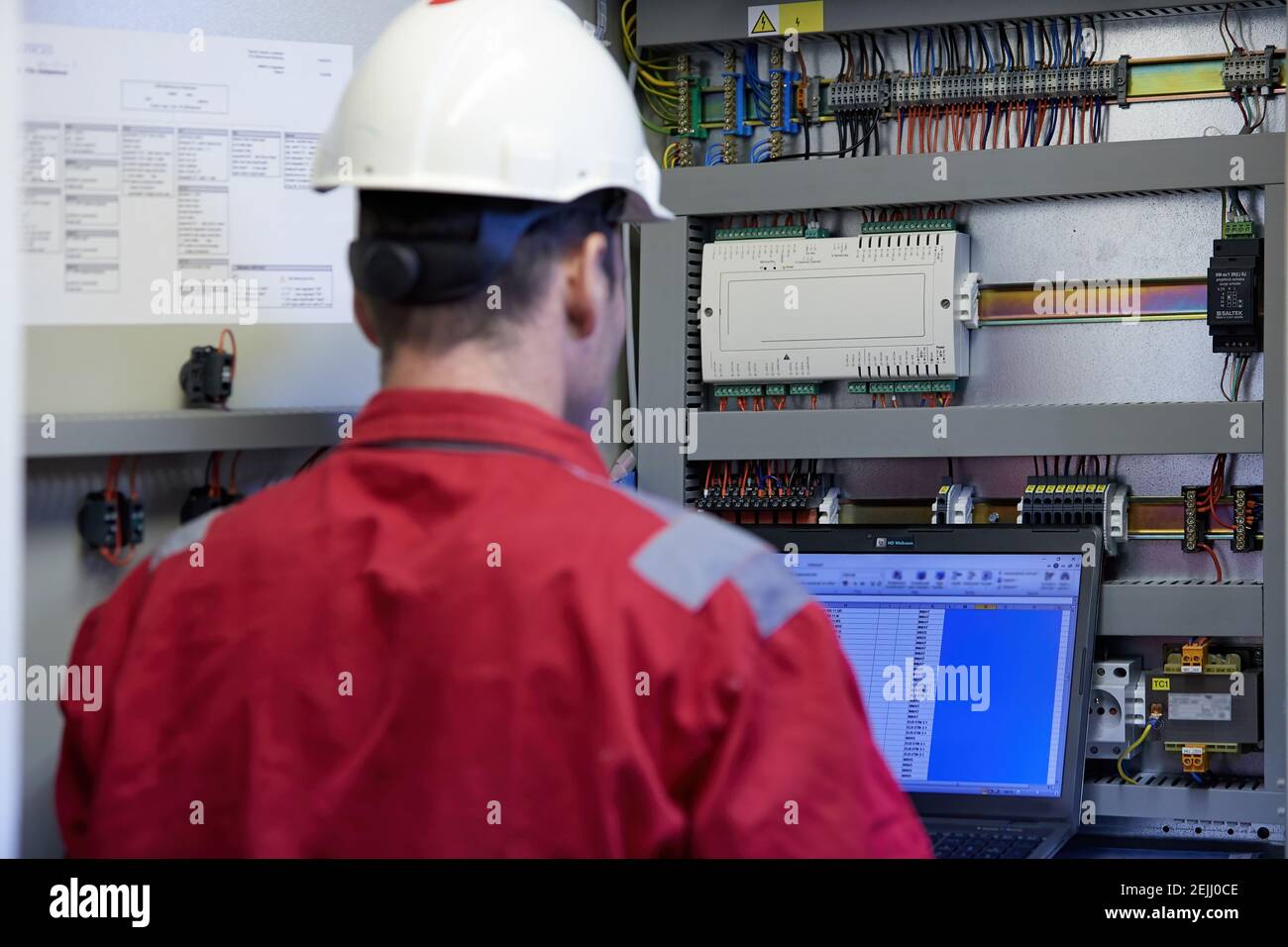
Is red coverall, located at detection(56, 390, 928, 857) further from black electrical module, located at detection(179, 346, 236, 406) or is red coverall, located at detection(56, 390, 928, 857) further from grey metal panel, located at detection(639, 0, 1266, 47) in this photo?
grey metal panel, located at detection(639, 0, 1266, 47)

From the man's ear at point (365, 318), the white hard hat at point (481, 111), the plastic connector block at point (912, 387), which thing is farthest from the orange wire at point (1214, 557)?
the man's ear at point (365, 318)

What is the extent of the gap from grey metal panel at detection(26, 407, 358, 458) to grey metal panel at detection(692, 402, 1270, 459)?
909 millimetres

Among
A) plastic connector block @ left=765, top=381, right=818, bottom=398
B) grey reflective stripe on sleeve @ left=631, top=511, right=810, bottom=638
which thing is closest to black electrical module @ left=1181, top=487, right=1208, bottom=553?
plastic connector block @ left=765, top=381, right=818, bottom=398

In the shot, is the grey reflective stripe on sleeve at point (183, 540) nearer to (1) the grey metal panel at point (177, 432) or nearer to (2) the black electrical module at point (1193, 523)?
(1) the grey metal panel at point (177, 432)

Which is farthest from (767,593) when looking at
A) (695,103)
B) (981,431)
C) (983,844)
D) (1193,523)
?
(695,103)

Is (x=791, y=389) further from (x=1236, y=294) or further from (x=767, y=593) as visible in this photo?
(x=767, y=593)

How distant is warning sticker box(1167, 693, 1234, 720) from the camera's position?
7.92 ft

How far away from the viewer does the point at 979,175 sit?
254 cm

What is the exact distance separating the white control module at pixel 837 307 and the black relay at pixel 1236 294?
39cm

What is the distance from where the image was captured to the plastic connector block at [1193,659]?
7.94 feet

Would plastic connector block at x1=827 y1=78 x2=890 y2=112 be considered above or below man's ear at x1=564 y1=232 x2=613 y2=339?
A: above

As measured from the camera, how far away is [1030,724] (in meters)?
2.36
